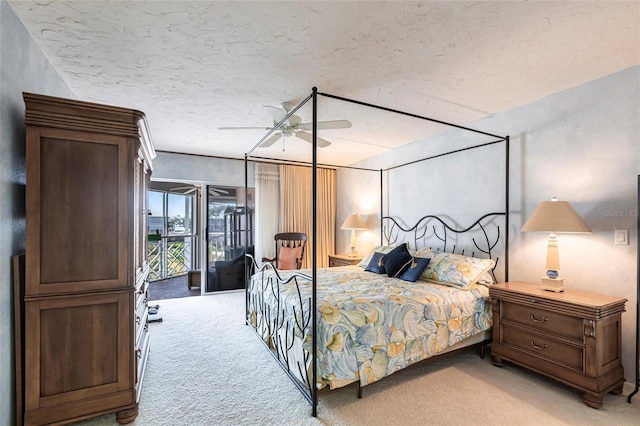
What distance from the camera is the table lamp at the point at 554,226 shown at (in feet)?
7.68

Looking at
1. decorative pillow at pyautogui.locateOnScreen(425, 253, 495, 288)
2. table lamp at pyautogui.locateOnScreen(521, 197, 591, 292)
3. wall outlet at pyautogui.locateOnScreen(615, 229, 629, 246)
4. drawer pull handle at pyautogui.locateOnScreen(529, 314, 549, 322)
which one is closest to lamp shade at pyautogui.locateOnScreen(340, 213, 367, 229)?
decorative pillow at pyautogui.locateOnScreen(425, 253, 495, 288)

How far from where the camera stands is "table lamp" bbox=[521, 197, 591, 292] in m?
2.34

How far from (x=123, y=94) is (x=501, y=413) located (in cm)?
396

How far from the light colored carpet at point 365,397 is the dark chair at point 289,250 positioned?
7.18 feet

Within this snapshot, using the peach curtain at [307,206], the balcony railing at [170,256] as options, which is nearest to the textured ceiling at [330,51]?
the peach curtain at [307,206]

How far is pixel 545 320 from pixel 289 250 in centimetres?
370

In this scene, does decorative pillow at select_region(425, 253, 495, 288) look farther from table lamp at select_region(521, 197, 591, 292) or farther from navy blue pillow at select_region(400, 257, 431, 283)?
table lamp at select_region(521, 197, 591, 292)

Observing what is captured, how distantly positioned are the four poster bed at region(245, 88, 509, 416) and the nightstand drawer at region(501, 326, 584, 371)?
9.3 inches

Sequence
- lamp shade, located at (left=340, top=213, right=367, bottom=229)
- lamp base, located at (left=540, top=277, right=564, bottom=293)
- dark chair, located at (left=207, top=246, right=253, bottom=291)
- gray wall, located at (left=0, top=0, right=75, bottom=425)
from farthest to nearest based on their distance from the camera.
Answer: dark chair, located at (left=207, top=246, right=253, bottom=291) → lamp shade, located at (left=340, top=213, right=367, bottom=229) → lamp base, located at (left=540, top=277, right=564, bottom=293) → gray wall, located at (left=0, top=0, right=75, bottom=425)

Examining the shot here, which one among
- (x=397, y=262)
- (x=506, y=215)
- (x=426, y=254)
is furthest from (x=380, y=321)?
(x=506, y=215)

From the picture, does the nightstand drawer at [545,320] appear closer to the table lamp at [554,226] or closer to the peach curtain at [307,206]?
the table lamp at [554,226]

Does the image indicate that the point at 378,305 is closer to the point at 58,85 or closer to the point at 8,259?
the point at 8,259

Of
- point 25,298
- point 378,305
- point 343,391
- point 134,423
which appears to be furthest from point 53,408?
point 378,305

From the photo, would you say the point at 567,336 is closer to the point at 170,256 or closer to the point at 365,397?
the point at 365,397
